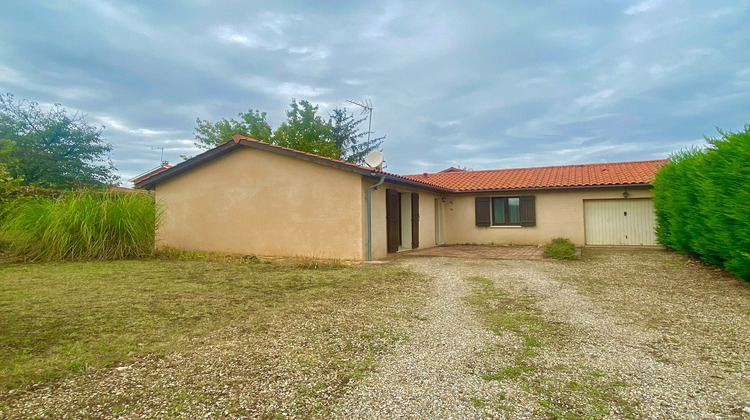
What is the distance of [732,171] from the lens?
229 inches

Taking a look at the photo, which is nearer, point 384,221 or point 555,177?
point 384,221

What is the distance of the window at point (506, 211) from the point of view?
14305 millimetres

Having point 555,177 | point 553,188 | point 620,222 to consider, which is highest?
point 555,177

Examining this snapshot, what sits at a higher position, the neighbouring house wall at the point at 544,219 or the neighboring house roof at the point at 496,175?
the neighboring house roof at the point at 496,175

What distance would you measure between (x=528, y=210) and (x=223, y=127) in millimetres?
25167

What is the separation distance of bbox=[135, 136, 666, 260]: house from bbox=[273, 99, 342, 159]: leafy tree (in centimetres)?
1372

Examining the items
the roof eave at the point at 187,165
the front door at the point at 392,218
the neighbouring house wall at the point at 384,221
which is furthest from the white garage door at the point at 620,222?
the roof eave at the point at 187,165

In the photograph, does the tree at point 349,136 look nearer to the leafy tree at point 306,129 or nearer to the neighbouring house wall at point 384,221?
the leafy tree at point 306,129

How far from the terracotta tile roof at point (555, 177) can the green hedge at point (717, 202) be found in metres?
3.91

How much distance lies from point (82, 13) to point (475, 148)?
82.4 ft

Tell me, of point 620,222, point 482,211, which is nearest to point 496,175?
point 482,211

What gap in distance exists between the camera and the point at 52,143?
21219 mm

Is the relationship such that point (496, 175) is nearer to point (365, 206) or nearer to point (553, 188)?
point (553, 188)

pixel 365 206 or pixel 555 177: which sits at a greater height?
pixel 555 177
